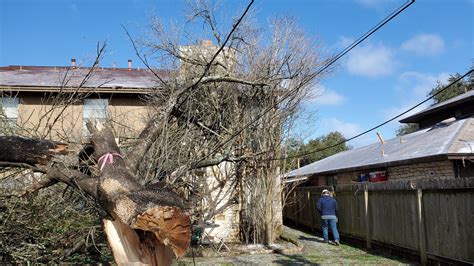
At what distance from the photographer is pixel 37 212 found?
672 cm

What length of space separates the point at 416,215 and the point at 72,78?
10720 millimetres

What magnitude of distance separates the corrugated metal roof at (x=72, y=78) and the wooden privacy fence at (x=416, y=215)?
25.0ft

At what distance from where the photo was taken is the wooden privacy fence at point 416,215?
29.6ft

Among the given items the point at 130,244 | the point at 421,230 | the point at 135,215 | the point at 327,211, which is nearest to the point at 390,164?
the point at 327,211

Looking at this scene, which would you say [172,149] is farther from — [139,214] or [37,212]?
[139,214]

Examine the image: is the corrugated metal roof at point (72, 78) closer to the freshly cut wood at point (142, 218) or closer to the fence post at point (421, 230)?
the fence post at point (421, 230)

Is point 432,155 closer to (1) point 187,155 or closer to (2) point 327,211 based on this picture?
(2) point 327,211

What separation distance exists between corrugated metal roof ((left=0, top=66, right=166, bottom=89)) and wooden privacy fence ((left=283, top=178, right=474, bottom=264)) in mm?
7608

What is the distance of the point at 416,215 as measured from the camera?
35.0 ft

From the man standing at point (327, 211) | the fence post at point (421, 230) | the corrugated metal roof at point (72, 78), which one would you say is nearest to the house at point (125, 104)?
the corrugated metal roof at point (72, 78)

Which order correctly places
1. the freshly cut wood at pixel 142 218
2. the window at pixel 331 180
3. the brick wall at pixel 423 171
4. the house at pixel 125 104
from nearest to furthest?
1. the freshly cut wood at pixel 142 218
2. the house at pixel 125 104
3. the brick wall at pixel 423 171
4. the window at pixel 331 180

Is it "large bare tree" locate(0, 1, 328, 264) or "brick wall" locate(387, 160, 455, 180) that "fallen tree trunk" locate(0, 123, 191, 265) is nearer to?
"large bare tree" locate(0, 1, 328, 264)

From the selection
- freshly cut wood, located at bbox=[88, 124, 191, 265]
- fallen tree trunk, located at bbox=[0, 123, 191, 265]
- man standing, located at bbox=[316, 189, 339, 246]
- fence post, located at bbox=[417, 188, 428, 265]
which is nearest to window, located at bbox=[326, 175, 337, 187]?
man standing, located at bbox=[316, 189, 339, 246]

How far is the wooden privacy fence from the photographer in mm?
9031
